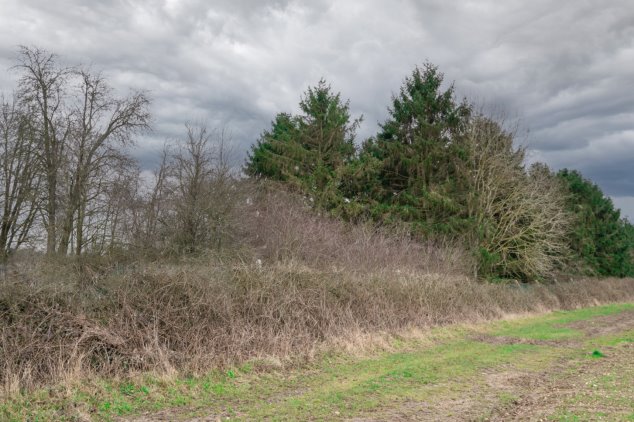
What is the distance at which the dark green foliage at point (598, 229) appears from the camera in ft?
145

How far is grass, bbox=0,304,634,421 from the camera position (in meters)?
7.30

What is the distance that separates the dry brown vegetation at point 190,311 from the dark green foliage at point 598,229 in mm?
30366

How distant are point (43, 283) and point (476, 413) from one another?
738 cm

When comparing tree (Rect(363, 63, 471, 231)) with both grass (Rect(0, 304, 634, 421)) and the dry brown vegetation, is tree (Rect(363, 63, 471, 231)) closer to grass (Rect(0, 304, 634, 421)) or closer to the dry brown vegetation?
the dry brown vegetation

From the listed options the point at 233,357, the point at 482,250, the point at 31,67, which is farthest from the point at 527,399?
the point at 31,67

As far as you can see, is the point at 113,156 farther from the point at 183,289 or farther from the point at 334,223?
the point at 183,289

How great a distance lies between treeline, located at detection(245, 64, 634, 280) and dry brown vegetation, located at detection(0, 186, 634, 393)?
1192 cm

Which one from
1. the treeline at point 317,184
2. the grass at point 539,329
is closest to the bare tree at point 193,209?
the treeline at point 317,184

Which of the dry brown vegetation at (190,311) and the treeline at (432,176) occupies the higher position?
the treeline at (432,176)

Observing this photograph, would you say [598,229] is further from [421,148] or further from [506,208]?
[421,148]

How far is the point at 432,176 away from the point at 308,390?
25.8m

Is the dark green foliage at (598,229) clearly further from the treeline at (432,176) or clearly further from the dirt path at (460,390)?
the dirt path at (460,390)

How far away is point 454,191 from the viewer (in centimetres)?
3178

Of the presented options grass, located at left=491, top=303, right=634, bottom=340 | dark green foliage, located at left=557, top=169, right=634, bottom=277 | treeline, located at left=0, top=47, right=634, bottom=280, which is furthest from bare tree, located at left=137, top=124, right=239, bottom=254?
dark green foliage, located at left=557, top=169, right=634, bottom=277
